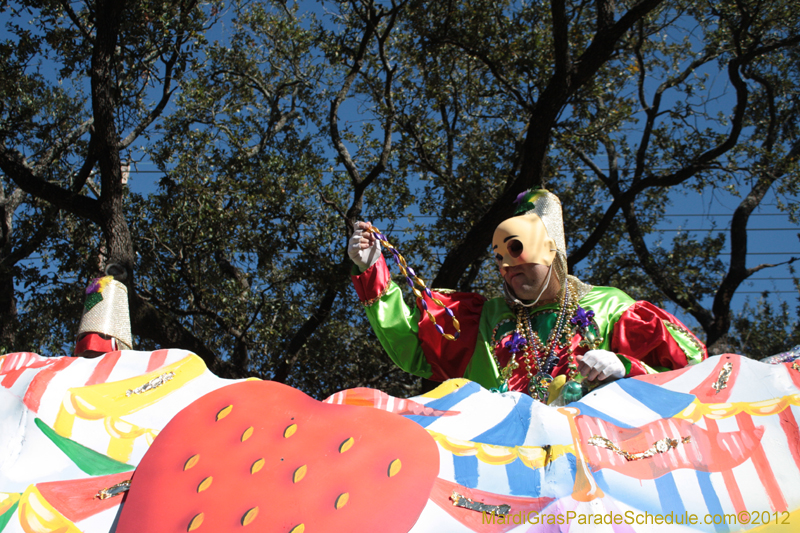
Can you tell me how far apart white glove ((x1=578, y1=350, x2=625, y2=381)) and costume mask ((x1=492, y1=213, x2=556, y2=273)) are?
25.5 inches

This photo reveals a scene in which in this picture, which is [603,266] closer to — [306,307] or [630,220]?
[630,220]

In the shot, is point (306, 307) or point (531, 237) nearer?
point (531, 237)

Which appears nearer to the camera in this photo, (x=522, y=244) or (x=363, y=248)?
(x=522, y=244)

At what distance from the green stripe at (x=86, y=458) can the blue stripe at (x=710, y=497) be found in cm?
152

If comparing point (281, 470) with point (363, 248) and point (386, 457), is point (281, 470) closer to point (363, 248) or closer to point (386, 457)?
point (386, 457)

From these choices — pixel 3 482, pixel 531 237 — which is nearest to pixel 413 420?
pixel 3 482

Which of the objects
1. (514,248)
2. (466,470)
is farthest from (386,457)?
(514,248)

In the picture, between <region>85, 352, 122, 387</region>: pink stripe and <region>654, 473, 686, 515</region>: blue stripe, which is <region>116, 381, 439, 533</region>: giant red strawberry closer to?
<region>85, 352, 122, 387</region>: pink stripe

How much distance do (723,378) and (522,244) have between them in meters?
1.07

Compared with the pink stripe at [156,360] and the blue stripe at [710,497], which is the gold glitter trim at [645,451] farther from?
the pink stripe at [156,360]

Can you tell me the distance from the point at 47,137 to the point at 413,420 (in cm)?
636

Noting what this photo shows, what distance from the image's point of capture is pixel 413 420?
197 centimetres

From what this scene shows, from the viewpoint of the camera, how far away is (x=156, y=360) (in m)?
2.23

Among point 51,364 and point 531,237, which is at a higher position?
point 531,237
